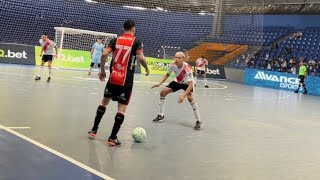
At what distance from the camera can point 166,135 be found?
8.08m

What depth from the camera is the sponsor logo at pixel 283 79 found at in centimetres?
2670

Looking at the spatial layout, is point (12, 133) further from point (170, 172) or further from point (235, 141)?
point (235, 141)

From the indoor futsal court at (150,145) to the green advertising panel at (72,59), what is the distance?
16292 millimetres

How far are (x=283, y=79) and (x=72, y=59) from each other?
1315cm

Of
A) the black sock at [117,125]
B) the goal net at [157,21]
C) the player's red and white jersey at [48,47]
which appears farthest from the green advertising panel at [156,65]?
the black sock at [117,125]

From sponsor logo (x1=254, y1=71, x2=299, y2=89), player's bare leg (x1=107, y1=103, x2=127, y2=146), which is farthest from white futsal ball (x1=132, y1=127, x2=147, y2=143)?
sponsor logo (x1=254, y1=71, x2=299, y2=89)

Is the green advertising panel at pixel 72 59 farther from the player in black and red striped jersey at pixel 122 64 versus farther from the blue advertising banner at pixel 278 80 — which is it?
the player in black and red striped jersey at pixel 122 64

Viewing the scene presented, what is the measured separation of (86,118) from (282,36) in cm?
3280

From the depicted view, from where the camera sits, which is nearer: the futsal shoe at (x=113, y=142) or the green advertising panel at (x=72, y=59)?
the futsal shoe at (x=113, y=142)

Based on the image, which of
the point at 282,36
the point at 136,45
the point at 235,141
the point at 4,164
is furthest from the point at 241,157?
the point at 282,36

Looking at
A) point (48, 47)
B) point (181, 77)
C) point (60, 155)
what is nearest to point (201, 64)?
point (48, 47)

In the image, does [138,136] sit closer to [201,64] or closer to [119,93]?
[119,93]

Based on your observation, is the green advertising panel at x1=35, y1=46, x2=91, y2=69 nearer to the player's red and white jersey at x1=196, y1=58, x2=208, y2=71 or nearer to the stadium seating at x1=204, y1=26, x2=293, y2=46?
the player's red and white jersey at x1=196, y1=58, x2=208, y2=71

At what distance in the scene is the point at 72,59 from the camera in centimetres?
2866
